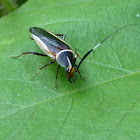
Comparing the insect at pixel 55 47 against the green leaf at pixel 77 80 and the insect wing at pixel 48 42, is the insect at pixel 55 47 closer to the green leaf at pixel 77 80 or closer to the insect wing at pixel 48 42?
the insect wing at pixel 48 42

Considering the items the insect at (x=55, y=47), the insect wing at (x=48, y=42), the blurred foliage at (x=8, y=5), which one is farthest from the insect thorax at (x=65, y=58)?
the blurred foliage at (x=8, y=5)

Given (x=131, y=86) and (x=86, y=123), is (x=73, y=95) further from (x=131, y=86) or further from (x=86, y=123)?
(x=131, y=86)

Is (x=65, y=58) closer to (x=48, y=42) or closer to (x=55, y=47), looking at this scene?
(x=55, y=47)

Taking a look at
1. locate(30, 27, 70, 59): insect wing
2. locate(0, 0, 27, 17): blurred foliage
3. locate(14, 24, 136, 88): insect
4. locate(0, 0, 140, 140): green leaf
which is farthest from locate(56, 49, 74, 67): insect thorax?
locate(0, 0, 27, 17): blurred foliage

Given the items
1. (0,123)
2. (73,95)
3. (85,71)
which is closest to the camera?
(0,123)

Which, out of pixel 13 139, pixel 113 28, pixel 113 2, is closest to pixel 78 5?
pixel 113 2

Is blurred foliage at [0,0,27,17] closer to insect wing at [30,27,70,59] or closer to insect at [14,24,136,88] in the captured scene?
insect at [14,24,136,88]
